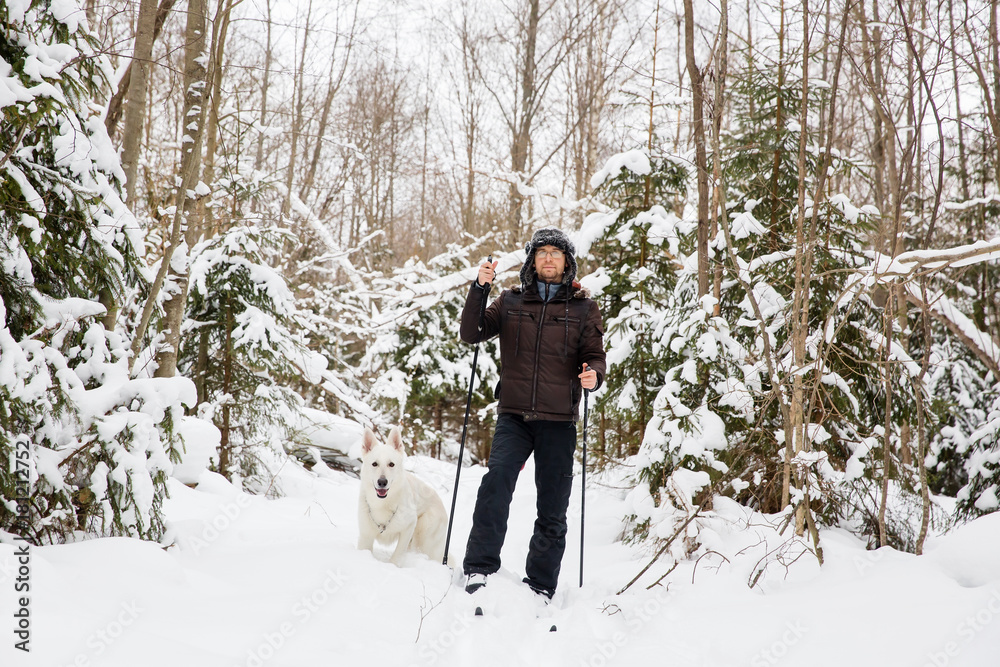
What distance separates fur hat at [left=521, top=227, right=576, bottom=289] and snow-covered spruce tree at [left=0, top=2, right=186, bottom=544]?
223 cm

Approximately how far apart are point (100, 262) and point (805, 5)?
4.42 metres

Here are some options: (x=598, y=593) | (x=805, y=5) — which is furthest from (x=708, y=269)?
(x=598, y=593)

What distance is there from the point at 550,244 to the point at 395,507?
7.02ft

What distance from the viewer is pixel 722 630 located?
310cm

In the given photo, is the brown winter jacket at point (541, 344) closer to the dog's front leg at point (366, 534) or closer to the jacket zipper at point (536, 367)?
the jacket zipper at point (536, 367)

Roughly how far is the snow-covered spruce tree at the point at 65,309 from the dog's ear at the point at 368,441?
1320mm

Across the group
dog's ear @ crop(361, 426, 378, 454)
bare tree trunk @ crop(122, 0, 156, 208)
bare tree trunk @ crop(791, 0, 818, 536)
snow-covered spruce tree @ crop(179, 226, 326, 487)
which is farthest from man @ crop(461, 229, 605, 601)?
snow-covered spruce tree @ crop(179, 226, 326, 487)

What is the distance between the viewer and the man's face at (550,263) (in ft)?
13.2

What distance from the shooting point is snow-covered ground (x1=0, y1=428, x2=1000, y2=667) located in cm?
228

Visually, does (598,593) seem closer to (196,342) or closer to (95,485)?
(95,485)

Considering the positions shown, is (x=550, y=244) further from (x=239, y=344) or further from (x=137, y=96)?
(x=239, y=344)

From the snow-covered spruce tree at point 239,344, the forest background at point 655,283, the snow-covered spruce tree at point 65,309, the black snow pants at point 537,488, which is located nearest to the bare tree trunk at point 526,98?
the forest background at point 655,283

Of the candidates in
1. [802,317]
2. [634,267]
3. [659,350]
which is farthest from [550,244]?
[634,267]

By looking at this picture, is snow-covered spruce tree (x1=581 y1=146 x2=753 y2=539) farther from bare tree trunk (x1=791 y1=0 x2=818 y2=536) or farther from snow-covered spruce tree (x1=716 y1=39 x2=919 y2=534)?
bare tree trunk (x1=791 y1=0 x2=818 y2=536)
